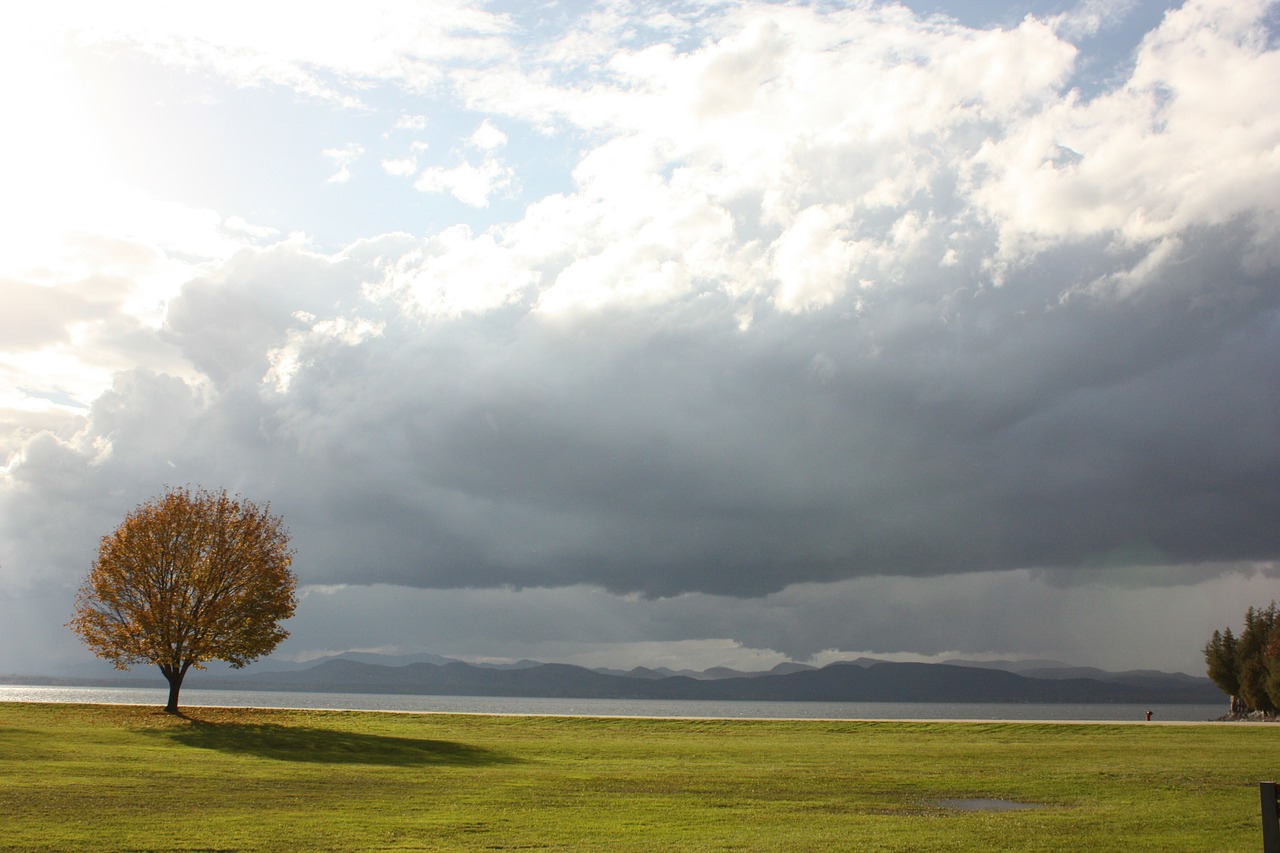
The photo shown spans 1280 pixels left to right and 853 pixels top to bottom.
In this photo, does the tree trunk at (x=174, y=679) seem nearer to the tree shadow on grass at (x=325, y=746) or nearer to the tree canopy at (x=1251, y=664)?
the tree shadow on grass at (x=325, y=746)

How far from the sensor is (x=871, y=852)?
18.3 meters

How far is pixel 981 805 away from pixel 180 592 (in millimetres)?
51812

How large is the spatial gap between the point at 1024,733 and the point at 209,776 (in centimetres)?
4102

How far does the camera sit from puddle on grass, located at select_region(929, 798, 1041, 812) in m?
24.9

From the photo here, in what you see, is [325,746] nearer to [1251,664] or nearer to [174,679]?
[174,679]

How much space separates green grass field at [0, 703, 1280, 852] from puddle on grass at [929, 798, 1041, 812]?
1.62ft

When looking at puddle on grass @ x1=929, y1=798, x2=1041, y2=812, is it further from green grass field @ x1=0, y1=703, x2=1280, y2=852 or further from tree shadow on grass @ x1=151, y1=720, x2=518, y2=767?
tree shadow on grass @ x1=151, y1=720, x2=518, y2=767

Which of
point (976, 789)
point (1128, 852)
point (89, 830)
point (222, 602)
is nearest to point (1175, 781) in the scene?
point (976, 789)

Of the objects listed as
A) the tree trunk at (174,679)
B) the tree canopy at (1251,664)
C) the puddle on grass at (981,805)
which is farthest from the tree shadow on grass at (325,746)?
the tree canopy at (1251,664)

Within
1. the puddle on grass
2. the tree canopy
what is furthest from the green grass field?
the tree canopy

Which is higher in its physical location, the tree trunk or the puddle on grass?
the puddle on grass

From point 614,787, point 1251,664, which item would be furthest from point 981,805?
point 1251,664

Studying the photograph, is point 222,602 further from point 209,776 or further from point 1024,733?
point 1024,733

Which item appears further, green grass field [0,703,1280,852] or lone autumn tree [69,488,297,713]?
lone autumn tree [69,488,297,713]
